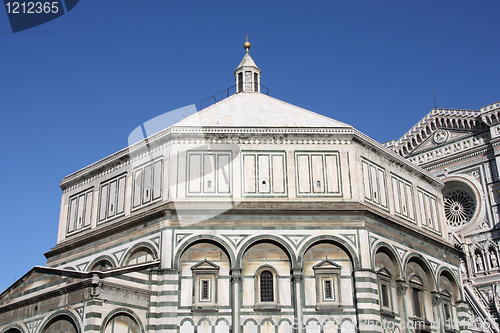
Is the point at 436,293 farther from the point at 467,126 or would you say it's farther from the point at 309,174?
the point at 467,126

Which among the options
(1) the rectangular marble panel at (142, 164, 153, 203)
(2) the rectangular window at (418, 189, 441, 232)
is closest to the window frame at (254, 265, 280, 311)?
(1) the rectangular marble panel at (142, 164, 153, 203)

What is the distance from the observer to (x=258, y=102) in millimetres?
31734

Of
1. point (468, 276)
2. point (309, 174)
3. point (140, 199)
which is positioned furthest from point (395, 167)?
point (468, 276)

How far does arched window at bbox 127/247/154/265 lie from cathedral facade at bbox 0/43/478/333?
0.23 ft

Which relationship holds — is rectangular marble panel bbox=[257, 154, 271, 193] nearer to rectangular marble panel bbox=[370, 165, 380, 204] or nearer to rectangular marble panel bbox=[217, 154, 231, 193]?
rectangular marble panel bbox=[217, 154, 231, 193]

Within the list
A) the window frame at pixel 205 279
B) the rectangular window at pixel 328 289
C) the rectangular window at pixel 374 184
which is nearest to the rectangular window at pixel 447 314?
the rectangular window at pixel 374 184

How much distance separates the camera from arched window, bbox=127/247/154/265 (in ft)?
82.0

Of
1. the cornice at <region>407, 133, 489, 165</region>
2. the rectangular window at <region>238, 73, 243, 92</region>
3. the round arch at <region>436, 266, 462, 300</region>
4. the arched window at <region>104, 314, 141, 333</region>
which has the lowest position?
the arched window at <region>104, 314, 141, 333</region>

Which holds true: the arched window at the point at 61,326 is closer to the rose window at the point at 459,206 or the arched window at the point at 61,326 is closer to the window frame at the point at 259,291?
the window frame at the point at 259,291

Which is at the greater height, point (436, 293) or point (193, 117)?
point (193, 117)

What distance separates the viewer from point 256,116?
29.2 meters

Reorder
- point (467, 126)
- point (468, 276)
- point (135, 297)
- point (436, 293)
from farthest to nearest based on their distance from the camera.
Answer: point (467, 126) → point (468, 276) → point (436, 293) → point (135, 297)

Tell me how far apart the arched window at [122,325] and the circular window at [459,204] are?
32587 millimetres

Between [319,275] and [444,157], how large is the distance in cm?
2924
